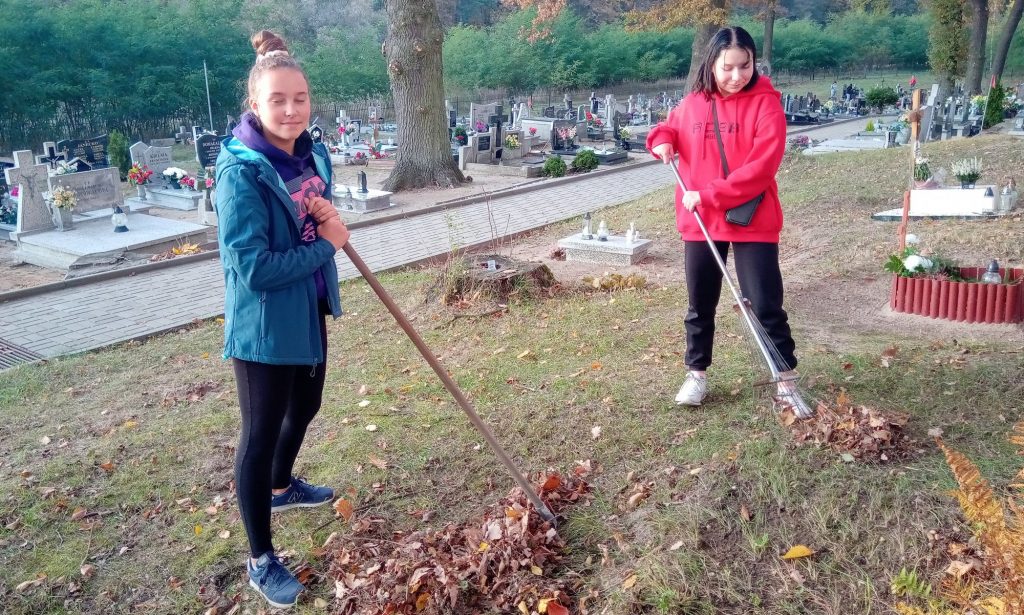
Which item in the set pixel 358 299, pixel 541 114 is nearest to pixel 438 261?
pixel 358 299

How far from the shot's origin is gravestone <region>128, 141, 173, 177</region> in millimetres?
15758

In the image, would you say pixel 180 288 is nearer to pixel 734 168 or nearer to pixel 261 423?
pixel 261 423

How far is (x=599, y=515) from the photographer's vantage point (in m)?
3.38

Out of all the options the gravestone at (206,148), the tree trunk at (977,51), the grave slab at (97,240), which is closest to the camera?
the grave slab at (97,240)

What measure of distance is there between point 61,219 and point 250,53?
18.9 m

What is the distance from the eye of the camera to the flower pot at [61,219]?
1163 cm

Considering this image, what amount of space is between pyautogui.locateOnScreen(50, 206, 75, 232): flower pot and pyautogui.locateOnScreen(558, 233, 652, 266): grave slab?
724 centimetres

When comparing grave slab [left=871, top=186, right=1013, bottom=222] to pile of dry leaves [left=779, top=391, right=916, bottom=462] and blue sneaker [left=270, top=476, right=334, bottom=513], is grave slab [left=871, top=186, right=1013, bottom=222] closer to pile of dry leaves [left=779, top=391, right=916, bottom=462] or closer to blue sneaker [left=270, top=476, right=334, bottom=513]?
pile of dry leaves [left=779, top=391, right=916, bottom=462]

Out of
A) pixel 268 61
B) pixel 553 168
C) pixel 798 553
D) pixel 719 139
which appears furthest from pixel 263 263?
pixel 553 168

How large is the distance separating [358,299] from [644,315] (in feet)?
10.0

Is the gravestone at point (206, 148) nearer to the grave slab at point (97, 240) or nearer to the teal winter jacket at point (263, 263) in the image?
the grave slab at point (97, 240)

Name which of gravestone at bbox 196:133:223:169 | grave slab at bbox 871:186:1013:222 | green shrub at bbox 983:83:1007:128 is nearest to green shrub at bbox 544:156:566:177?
gravestone at bbox 196:133:223:169

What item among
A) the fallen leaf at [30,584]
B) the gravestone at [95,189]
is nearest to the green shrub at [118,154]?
the gravestone at [95,189]

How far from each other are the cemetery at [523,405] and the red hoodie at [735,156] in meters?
0.03
